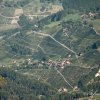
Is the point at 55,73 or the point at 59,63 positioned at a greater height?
the point at 59,63

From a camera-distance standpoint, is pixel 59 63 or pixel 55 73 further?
pixel 59 63

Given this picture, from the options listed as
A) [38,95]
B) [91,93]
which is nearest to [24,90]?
[38,95]

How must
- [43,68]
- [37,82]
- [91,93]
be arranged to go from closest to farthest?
1. [91,93]
2. [37,82]
3. [43,68]

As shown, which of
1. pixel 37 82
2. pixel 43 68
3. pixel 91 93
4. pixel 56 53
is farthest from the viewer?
pixel 56 53

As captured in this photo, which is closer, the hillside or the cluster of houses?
the hillside

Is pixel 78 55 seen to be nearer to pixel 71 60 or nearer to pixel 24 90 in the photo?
pixel 71 60

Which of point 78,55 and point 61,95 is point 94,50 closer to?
point 78,55

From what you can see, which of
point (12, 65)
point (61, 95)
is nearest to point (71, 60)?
point (12, 65)

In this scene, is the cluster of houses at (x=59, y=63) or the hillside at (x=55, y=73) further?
the cluster of houses at (x=59, y=63)

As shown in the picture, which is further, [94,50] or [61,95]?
[94,50]
